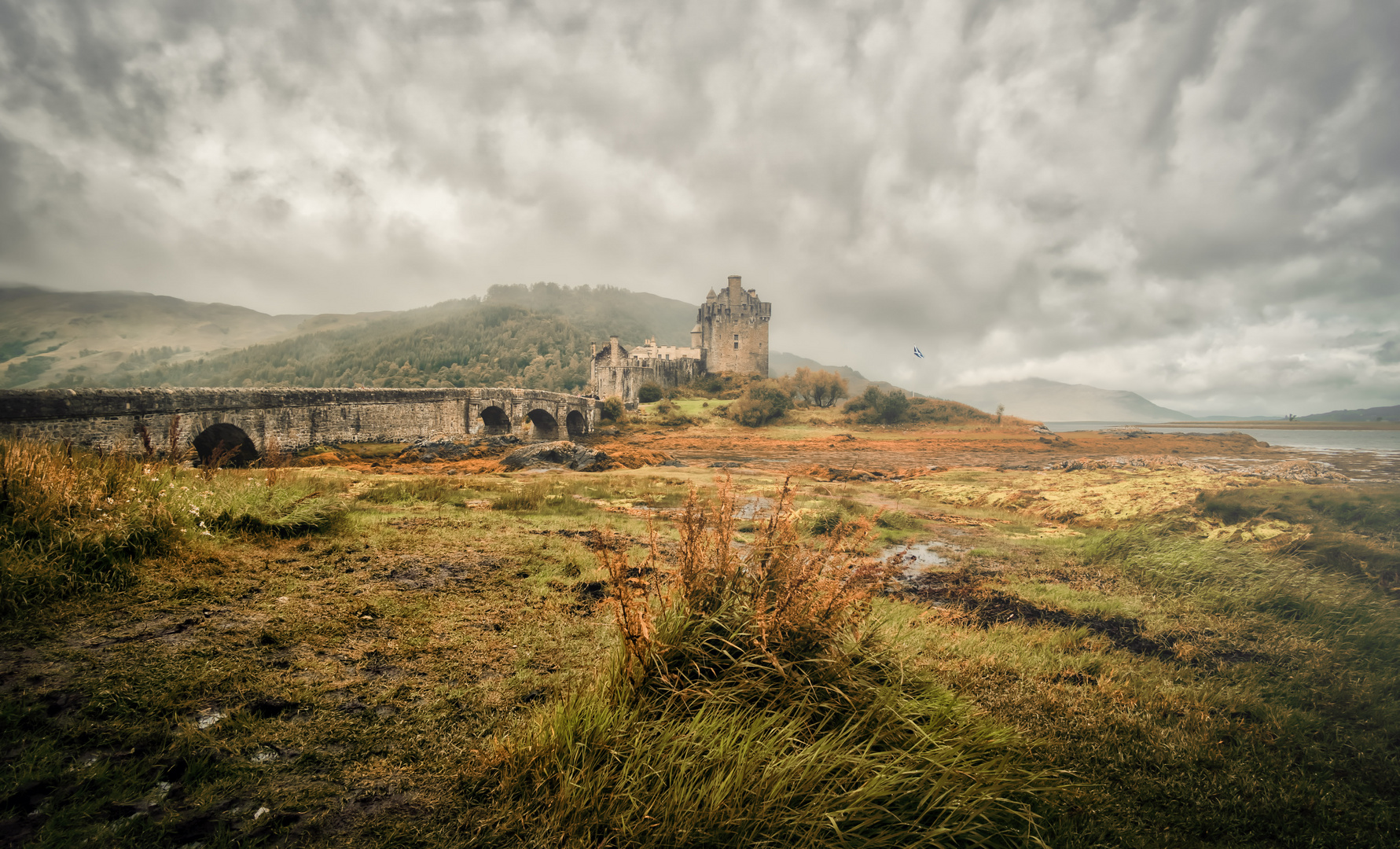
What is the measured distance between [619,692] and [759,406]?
152 feet

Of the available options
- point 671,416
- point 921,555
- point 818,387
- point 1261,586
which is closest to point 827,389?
point 818,387

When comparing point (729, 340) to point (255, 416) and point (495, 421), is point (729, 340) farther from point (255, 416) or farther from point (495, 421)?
point (255, 416)

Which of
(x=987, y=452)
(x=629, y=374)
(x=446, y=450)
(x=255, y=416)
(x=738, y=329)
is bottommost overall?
(x=446, y=450)

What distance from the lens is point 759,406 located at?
158 feet

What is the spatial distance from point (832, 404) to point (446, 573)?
185 ft

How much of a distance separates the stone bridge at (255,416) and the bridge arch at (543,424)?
2.13 feet

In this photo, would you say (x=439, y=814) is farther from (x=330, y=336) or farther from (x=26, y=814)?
(x=330, y=336)

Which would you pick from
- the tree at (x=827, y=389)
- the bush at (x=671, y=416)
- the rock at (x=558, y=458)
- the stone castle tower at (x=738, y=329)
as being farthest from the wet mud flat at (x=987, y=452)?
the stone castle tower at (x=738, y=329)

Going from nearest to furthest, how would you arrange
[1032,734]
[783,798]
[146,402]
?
[783,798]
[1032,734]
[146,402]

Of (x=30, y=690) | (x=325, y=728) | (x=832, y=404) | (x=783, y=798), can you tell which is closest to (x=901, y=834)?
(x=783, y=798)

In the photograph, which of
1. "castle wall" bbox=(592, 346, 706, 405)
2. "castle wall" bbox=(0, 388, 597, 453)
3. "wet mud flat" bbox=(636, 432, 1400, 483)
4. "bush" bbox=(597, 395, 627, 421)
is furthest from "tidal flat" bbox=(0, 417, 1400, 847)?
"castle wall" bbox=(592, 346, 706, 405)

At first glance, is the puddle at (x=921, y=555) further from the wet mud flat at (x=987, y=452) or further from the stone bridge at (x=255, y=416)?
the wet mud flat at (x=987, y=452)

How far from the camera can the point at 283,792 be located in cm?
215

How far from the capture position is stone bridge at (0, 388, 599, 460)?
36.1 feet
